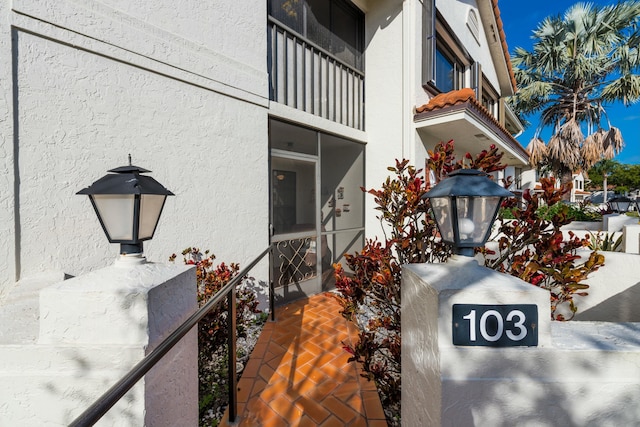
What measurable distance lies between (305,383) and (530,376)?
2.08 m

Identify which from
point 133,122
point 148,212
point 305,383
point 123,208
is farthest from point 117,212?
point 305,383

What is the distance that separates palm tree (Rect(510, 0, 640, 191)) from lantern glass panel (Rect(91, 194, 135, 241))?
16591 mm

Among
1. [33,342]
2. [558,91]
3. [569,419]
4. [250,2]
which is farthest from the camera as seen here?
[558,91]

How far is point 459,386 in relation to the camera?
3.84 ft

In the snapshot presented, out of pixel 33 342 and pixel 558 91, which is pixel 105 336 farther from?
pixel 558 91

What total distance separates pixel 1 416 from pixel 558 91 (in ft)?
66.1

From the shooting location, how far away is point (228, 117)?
3539 millimetres

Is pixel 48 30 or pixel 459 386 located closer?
pixel 459 386

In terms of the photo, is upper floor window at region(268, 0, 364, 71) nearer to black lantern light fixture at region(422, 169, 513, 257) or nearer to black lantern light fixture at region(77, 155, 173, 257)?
black lantern light fixture at region(77, 155, 173, 257)

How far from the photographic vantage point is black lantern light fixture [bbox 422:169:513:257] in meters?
1.45

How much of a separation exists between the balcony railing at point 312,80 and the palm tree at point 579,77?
40.7 feet

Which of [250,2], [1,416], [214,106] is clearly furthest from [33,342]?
[250,2]

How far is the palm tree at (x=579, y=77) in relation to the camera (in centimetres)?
1192

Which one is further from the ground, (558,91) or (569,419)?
(558,91)
